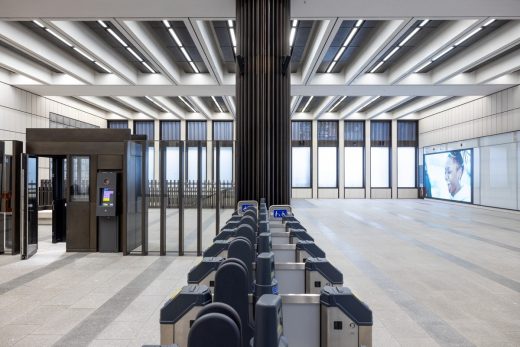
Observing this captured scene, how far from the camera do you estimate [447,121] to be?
19.7 metres

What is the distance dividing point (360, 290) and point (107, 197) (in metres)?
5.43

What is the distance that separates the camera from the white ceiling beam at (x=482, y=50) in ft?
31.8

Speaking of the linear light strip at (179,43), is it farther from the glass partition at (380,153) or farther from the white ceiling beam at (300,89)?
the glass partition at (380,153)

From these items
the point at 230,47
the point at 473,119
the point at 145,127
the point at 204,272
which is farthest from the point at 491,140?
the point at 145,127

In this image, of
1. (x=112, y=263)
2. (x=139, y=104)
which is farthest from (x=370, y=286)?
(x=139, y=104)

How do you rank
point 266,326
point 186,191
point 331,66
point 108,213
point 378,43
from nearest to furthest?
1. point 266,326
2. point 108,213
3. point 186,191
4. point 378,43
5. point 331,66

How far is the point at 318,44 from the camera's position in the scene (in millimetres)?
10070

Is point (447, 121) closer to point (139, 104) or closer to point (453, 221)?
point (453, 221)

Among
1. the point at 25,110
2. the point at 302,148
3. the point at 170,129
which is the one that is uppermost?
the point at 170,129

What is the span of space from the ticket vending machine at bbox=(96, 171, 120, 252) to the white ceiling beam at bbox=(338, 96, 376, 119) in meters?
13.0

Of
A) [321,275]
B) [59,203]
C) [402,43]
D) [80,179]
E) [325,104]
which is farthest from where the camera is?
[325,104]

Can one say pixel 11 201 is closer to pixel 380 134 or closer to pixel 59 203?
pixel 59 203

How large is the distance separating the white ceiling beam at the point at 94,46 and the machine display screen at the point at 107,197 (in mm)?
4137

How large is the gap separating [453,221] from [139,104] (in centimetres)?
1502
